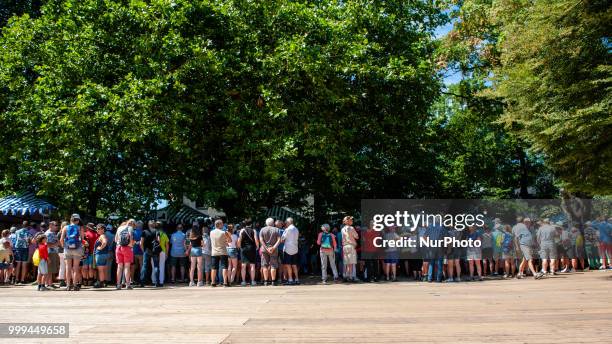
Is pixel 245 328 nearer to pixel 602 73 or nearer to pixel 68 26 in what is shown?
pixel 602 73

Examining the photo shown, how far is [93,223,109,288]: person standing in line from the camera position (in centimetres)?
1597

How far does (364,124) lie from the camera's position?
853 inches

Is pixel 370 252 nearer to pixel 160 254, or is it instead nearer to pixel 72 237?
pixel 160 254

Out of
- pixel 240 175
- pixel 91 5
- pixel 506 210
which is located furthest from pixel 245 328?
pixel 506 210

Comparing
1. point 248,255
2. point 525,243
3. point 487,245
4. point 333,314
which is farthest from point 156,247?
point 525,243

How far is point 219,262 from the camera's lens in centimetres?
1695

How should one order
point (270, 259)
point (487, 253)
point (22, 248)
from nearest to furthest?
1. point (270, 259)
2. point (22, 248)
3. point (487, 253)

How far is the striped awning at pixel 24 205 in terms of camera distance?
1991cm

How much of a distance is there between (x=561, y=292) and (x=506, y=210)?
1432 cm

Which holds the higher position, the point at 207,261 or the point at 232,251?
the point at 232,251

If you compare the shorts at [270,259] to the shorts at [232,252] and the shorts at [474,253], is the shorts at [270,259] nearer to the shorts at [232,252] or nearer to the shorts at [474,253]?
the shorts at [232,252]

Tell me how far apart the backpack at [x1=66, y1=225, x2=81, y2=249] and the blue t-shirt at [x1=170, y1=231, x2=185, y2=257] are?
3.12 meters

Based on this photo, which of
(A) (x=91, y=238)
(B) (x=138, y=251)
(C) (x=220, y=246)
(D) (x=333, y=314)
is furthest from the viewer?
(A) (x=91, y=238)

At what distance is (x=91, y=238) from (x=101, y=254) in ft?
3.11
